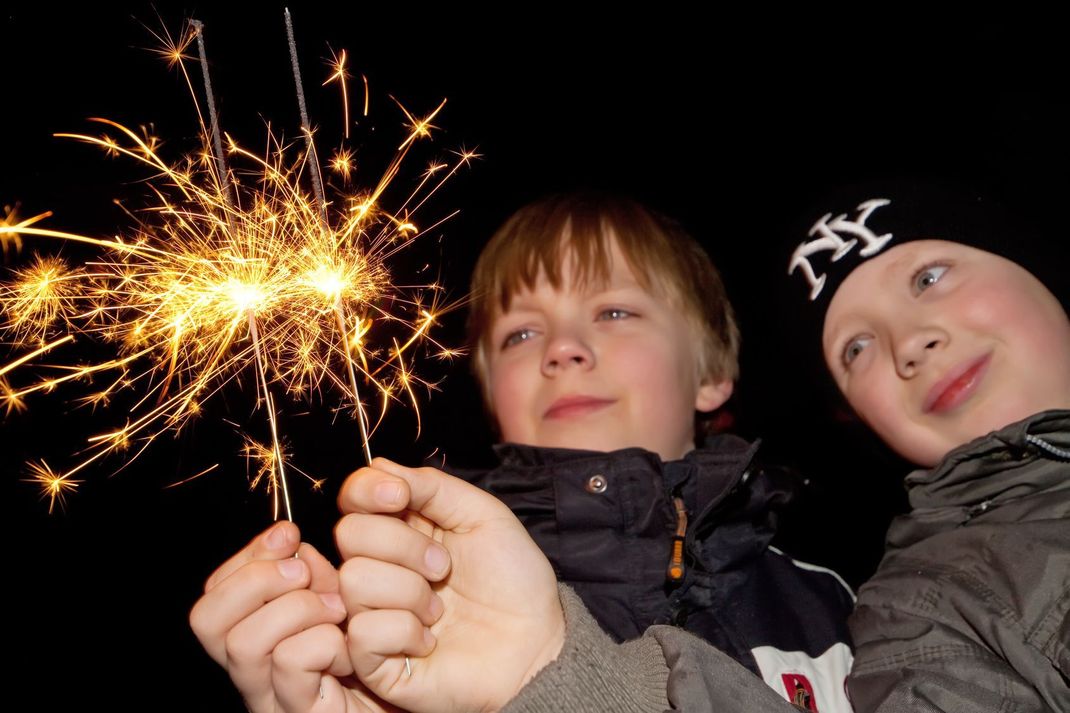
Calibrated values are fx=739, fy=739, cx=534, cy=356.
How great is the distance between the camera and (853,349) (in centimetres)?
177

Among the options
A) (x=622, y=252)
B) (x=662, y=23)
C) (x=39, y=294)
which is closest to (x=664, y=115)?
(x=662, y=23)

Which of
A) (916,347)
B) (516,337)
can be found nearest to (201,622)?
(516,337)

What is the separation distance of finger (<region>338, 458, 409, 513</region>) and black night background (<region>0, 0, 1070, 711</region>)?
1.13 meters

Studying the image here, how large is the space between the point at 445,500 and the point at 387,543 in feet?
0.37

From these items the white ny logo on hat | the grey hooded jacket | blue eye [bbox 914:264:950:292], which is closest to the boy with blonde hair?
the grey hooded jacket

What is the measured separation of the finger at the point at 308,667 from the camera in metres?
0.99

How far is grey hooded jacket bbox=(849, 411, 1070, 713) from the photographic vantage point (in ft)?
3.96

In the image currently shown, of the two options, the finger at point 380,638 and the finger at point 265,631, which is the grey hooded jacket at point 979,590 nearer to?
the finger at point 380,638

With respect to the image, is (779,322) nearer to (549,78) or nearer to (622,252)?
(622,252)

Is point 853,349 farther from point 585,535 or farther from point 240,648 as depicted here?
point 240,648

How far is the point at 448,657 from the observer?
1.04 metres

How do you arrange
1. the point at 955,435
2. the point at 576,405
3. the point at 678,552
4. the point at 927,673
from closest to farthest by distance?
the point at 927,673, the point at 678,552, the point at 955,435, the point at 576,405

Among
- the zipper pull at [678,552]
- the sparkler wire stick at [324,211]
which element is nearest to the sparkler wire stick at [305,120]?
the sparkler wire stick at [324,211]

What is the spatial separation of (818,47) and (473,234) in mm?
1368
